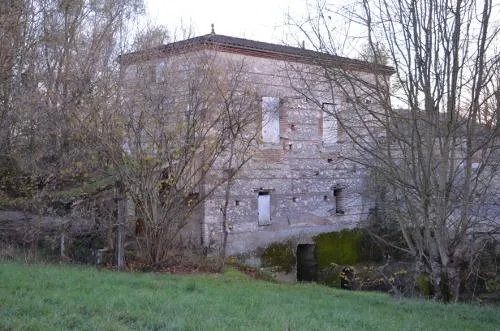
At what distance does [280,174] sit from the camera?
67.1ft

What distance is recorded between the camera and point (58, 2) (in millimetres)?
17500

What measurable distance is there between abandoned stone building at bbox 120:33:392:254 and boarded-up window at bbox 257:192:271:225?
0.12 ft

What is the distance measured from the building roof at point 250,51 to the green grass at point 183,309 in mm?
4621

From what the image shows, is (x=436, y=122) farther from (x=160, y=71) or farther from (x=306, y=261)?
(x=306, y=261)

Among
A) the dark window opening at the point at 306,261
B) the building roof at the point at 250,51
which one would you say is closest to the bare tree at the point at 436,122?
the building roof at the point at 250,51

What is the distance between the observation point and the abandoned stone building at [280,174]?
58.5 ft

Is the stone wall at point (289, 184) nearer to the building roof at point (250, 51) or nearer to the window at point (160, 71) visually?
the building roof at point (250, 51)

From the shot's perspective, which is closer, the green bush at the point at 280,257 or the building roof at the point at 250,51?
the building roof at the point at 250,51

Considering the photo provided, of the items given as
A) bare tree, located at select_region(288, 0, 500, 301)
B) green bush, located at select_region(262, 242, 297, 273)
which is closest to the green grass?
bare tree, located at select_region(288, 0, 500, 301)

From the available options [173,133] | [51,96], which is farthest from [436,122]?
[51,96]

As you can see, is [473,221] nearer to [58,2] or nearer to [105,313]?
[105,313]

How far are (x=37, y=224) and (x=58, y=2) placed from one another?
7.22 m

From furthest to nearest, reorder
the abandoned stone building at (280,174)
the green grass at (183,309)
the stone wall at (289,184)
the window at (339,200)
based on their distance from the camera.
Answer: the window at (339,200) → the stone wall at (289,184) → the abandoned stone building at (280,174) → the green grass at (183,309)

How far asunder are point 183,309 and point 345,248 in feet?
52.5
